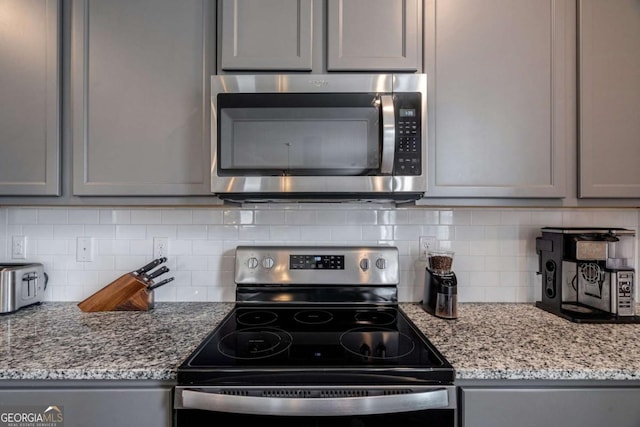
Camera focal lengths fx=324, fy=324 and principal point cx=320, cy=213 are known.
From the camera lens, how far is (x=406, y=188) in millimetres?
1172

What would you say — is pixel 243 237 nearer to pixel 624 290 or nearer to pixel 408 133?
pixel 408 133

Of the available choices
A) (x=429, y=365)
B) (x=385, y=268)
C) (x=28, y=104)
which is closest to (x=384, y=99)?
(x=385, y=268)

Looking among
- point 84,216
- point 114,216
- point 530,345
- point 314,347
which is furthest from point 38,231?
point 530,345

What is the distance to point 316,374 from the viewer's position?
2.91ft

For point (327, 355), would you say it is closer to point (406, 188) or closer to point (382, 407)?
point (382, 407)

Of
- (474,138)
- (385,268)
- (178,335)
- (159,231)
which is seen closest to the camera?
(178,335)

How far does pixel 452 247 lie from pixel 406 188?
23.3 inches

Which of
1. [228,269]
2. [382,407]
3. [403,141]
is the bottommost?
[382,407]

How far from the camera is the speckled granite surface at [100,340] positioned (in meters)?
0.89

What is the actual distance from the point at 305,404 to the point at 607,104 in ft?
5.01

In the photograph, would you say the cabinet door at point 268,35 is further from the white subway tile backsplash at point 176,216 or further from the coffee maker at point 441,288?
the coffee maker at point 441,288

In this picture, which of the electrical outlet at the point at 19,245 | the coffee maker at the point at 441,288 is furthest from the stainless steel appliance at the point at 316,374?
the electrical outlet at the point at 19,245

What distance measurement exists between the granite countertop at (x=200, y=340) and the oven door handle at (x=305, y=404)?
12 centimetres

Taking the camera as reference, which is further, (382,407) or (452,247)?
(452,247)
